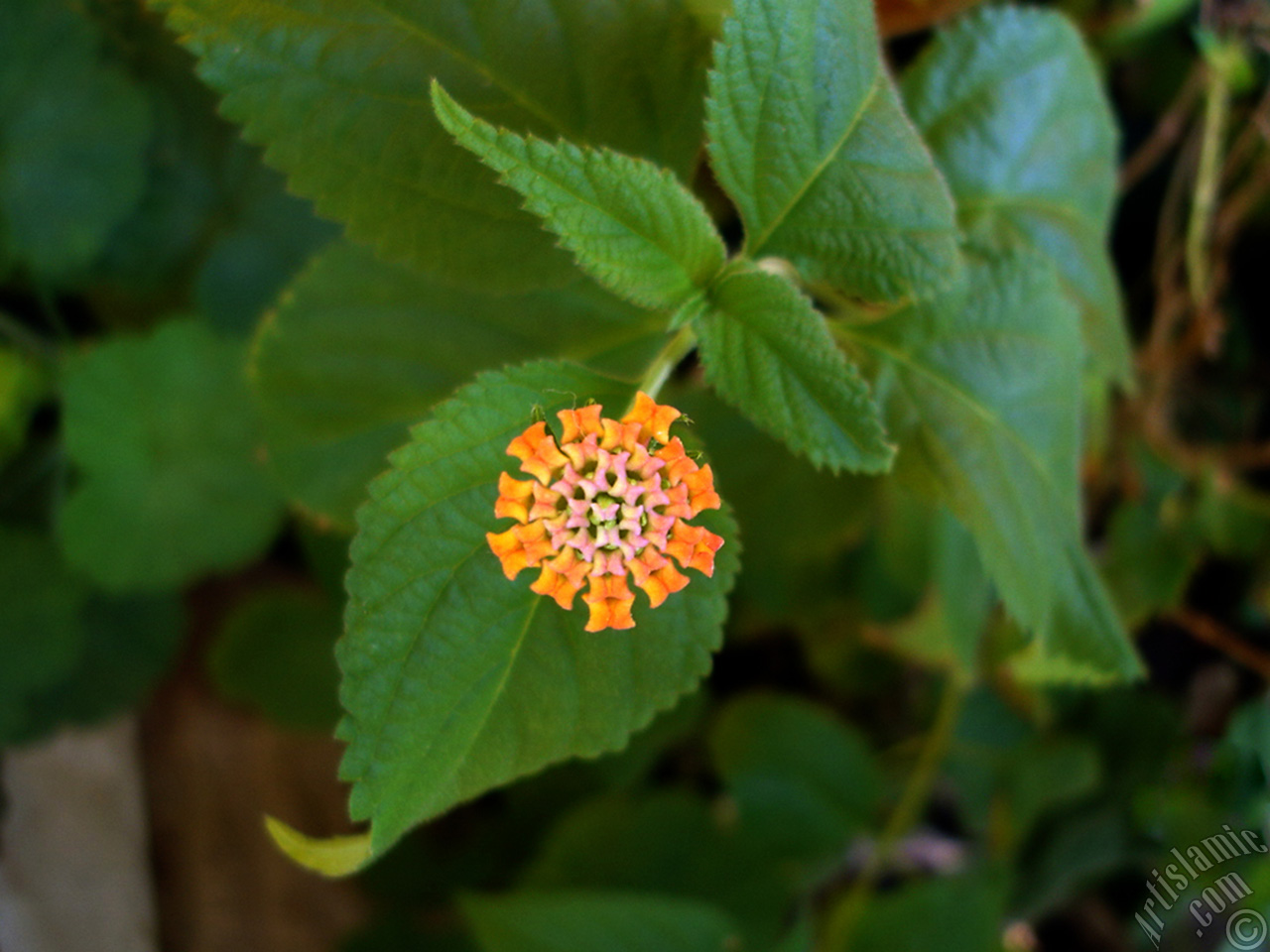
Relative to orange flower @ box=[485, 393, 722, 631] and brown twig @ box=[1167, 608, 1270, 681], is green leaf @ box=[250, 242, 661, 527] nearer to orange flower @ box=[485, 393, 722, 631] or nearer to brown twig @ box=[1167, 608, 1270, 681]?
orange flower @ box=[485, 393, 722, 631]

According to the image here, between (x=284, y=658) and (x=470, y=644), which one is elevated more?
(x=470, y=644)

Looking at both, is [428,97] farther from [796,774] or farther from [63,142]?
[796,774]

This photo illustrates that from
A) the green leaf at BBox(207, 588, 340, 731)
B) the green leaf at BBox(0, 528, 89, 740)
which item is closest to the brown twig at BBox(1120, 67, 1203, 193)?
the green leaf at BBox(207, 588, 340, 731)

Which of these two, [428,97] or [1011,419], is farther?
[1011,419]

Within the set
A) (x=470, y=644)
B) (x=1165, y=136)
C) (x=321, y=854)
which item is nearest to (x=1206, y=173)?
(x=1165, y=136)

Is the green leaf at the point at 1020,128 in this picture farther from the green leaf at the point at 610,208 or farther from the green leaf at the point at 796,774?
the green leaf at the point at 796,774

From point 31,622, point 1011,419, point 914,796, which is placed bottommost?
point 914,796

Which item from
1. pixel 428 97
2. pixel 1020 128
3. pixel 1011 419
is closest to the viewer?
pixel 428 97
